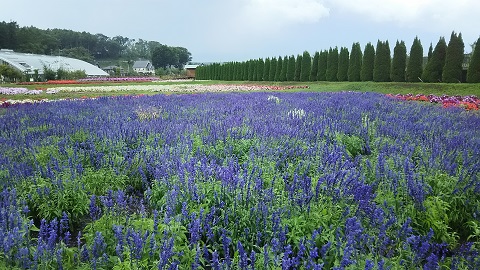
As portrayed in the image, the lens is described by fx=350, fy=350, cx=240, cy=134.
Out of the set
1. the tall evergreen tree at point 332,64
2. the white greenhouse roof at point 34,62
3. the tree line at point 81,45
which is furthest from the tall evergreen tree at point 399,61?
the tree line at point 81,45

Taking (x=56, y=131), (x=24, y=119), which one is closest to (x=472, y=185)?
(x=56, y=131)

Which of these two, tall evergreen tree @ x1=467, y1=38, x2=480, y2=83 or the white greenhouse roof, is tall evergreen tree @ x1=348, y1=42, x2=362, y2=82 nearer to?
tall evergreen tree @ x1=467, y1=38, x2=480, y2=83

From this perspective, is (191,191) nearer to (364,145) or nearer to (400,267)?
(400,267)

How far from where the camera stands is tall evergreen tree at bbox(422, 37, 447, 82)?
23.6m

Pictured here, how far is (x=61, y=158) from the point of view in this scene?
528 centimetres

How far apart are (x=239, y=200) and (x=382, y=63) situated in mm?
27767

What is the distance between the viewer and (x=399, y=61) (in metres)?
26.7

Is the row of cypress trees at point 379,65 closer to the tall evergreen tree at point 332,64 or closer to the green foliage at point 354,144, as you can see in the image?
the tall evergreen tree at point 332,64

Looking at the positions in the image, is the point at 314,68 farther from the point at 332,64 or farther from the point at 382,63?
the point at 382,63

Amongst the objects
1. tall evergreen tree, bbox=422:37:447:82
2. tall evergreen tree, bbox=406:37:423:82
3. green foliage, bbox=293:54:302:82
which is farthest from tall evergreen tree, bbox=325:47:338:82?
tall evergreen tree, bbox=422:37:447:82

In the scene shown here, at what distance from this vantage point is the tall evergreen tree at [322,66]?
3431 cm

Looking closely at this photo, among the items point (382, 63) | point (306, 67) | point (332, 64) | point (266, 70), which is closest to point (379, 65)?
point (382, 63)

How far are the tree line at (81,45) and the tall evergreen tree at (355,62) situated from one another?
97.0 meters

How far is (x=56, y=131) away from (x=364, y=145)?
5989 millimetres
